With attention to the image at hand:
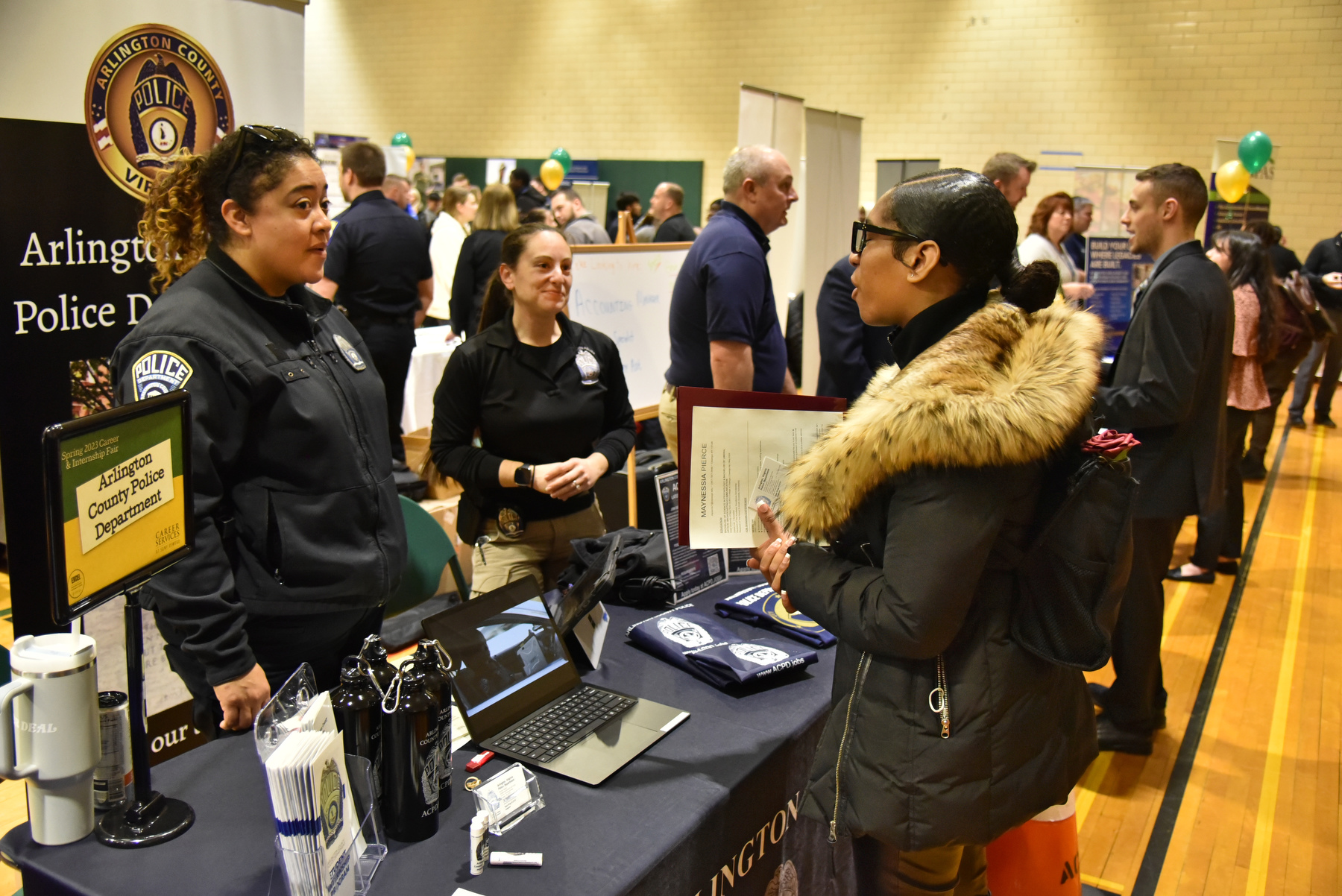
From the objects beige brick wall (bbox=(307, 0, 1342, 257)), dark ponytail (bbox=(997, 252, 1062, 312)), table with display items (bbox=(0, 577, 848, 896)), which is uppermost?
beige brick wall (bbox=(307, 0, 1342, 257))

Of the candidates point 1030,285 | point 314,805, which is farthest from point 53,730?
point 1030,285

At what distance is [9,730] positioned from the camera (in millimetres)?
1185

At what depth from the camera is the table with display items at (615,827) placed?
120 cm

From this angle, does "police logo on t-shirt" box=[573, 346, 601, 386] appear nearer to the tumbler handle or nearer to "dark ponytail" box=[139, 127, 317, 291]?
"dark ponytail" box=[139, 127, 317, 291]

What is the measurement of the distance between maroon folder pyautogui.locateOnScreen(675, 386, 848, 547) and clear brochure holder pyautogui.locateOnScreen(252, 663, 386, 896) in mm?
688

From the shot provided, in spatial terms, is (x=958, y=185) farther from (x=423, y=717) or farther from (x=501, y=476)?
(x=501, y=476)

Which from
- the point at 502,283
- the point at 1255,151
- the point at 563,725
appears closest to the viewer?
the point at 563,725

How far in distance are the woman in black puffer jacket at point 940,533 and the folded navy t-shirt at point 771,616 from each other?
0.51 m

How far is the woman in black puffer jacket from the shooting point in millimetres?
1233

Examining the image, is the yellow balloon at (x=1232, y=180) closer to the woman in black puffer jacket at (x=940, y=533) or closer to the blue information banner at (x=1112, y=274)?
the blue information banner at (x=1112, y=274)

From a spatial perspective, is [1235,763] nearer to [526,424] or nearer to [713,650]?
[713,650]

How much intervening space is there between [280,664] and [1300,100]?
10.5m

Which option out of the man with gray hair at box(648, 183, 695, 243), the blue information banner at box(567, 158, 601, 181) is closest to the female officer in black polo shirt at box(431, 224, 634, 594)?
the man with gray hair at box(648, 183, 695, 243)

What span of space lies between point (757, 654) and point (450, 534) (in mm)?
2566
